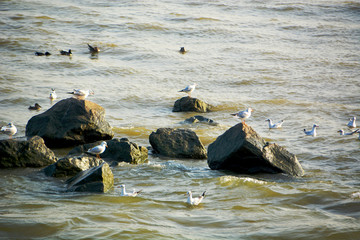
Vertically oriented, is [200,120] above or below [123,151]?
below

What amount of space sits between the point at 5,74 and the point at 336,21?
71.4 ft

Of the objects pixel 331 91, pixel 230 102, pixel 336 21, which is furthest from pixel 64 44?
pixel 336 21

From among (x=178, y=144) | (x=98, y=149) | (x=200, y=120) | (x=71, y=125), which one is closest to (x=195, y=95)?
(x=200, y=120)

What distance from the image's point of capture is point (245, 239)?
6.27m

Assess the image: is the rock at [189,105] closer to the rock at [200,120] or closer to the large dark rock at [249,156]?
the rock at [200,120]

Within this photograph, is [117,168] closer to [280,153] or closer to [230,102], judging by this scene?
[280,153]

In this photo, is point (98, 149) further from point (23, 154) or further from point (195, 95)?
point (195, 95)

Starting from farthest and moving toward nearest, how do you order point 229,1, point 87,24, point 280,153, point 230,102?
point 229,1 → point 87,24 → point 230,102 → point 280,153

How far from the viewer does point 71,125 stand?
10211mm

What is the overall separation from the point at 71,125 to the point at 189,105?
16.1ft

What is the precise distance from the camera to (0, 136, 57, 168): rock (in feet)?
28.7

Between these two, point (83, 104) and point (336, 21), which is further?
point (336, 21)

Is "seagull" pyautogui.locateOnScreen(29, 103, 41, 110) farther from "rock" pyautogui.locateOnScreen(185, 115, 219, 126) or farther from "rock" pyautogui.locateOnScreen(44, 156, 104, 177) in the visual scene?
"rock" pyautogui.locateOnScreen(44, 156, 104, 177)

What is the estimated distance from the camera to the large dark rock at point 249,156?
8.62m
